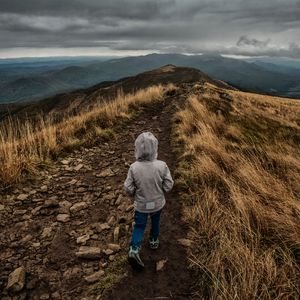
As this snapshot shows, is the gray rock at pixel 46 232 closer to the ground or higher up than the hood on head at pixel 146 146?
closer to the ground

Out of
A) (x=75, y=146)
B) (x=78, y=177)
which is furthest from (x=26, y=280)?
(x=75, y=146)

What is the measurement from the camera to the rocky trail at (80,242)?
3959mm

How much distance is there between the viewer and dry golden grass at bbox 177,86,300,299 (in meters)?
3.53

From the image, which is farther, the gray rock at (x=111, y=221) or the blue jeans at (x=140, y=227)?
the gray rock at (x=111, y=221)

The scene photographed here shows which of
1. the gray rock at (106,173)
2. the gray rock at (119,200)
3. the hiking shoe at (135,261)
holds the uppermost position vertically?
the hiking shoe at (135,261)

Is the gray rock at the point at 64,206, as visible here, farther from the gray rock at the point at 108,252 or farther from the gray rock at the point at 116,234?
the gray rock at the point at 108,252

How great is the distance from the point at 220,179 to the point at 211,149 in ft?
6.19

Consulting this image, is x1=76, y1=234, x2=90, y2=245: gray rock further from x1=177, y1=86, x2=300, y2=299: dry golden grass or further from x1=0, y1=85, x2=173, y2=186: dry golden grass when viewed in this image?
x1=0, y1=85, x2=173, y2=186: dry golden grass

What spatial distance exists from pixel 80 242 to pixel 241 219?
8.21 ft

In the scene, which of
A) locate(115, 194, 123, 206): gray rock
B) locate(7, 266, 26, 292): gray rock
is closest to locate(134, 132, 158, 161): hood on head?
locate(115, 194, 123, 206): gray rock

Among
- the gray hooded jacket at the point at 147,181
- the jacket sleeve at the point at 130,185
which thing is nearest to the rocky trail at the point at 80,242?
the gray hooded jacket at the point at 147,181

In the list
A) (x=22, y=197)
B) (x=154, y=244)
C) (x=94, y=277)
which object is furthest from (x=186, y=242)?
(x=22, y=197)

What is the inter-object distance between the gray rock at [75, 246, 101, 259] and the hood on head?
4.97 feet

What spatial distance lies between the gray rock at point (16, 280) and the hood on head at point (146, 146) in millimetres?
2175
